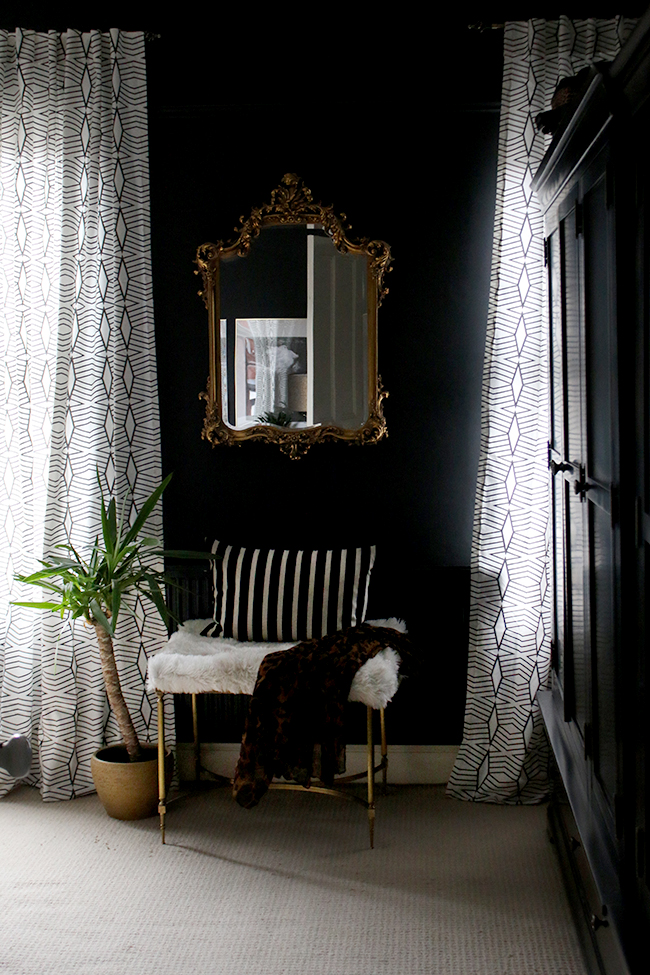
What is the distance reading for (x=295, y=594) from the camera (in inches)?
132

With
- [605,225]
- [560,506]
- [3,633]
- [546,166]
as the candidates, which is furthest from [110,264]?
[605,225]

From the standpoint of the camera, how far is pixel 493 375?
11.1ft

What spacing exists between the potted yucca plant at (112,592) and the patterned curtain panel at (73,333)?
0.18m

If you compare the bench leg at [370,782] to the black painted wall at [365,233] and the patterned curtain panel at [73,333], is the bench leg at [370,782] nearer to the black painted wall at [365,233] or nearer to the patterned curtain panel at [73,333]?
the black painted wall at [365,233]

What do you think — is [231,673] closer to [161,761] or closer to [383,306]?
[161,761]

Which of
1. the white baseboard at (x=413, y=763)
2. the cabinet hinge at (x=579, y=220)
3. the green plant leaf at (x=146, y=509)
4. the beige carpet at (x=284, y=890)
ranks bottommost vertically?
the beige carpet at (x=284, y=890)

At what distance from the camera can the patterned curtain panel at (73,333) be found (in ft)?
11.4

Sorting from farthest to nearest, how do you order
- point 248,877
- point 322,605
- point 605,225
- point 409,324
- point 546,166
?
1. point 409,324
2. point 322,605
3. point 248,877
4. point 546,166
5. point 605,225

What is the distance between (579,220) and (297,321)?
150 cm

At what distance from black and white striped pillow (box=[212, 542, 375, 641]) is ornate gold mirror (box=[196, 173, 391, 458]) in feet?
1.52

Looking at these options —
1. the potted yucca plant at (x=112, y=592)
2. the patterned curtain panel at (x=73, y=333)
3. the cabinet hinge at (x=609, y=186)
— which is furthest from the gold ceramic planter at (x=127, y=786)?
the cabinet hinge at (x=609, y=186)

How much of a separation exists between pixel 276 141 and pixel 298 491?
1321mm

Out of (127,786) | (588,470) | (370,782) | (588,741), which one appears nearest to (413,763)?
(370,782)

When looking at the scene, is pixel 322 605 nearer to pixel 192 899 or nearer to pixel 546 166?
pixel 192 899
